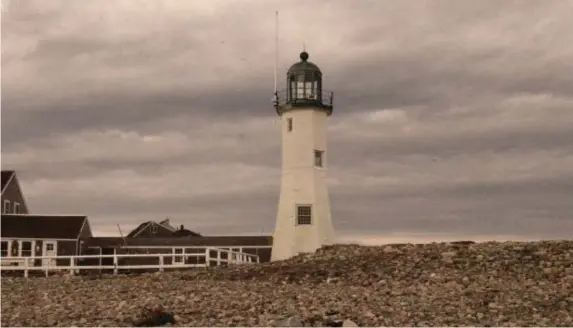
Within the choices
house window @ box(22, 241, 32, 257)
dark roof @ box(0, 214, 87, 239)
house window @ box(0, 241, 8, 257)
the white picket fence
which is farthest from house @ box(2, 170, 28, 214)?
the white picket fence

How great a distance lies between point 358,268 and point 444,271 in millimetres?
2955

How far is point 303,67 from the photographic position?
124 ft

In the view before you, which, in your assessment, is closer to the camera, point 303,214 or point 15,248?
point 303,214

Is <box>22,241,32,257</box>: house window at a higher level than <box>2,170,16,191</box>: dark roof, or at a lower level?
lower

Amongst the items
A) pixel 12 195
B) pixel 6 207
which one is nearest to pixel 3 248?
pixel 6 207

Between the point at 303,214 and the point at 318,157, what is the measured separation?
8.65 ft

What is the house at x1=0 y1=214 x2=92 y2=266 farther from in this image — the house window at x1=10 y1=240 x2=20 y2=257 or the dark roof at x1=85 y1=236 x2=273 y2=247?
the dark roof at x1=85 y1=236 x2=273 y2=247

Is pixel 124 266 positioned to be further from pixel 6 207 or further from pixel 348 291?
pixel 6 207

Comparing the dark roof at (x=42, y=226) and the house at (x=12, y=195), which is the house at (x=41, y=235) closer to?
the dark roof at (x=42, y=226)

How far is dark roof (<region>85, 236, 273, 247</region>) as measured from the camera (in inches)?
1955

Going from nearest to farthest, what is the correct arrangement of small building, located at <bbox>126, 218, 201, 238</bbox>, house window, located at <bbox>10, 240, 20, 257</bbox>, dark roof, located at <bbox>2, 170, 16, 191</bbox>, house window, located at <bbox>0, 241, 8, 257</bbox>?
house window, located at <bbox>10, 240, 20, 257</bbox>
house window, located at <bbox>0, 241, 8, 257</bbox>
dark roof, located at <bbox>2, 170, 16, 191</bbox>
small building, located at <bbox>126, 218, 201, 238</bbox>

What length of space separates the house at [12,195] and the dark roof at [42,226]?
2.87 m

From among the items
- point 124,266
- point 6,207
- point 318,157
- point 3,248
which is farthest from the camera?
point 6,207

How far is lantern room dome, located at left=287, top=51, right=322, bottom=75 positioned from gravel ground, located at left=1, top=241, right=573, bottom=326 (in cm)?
891
